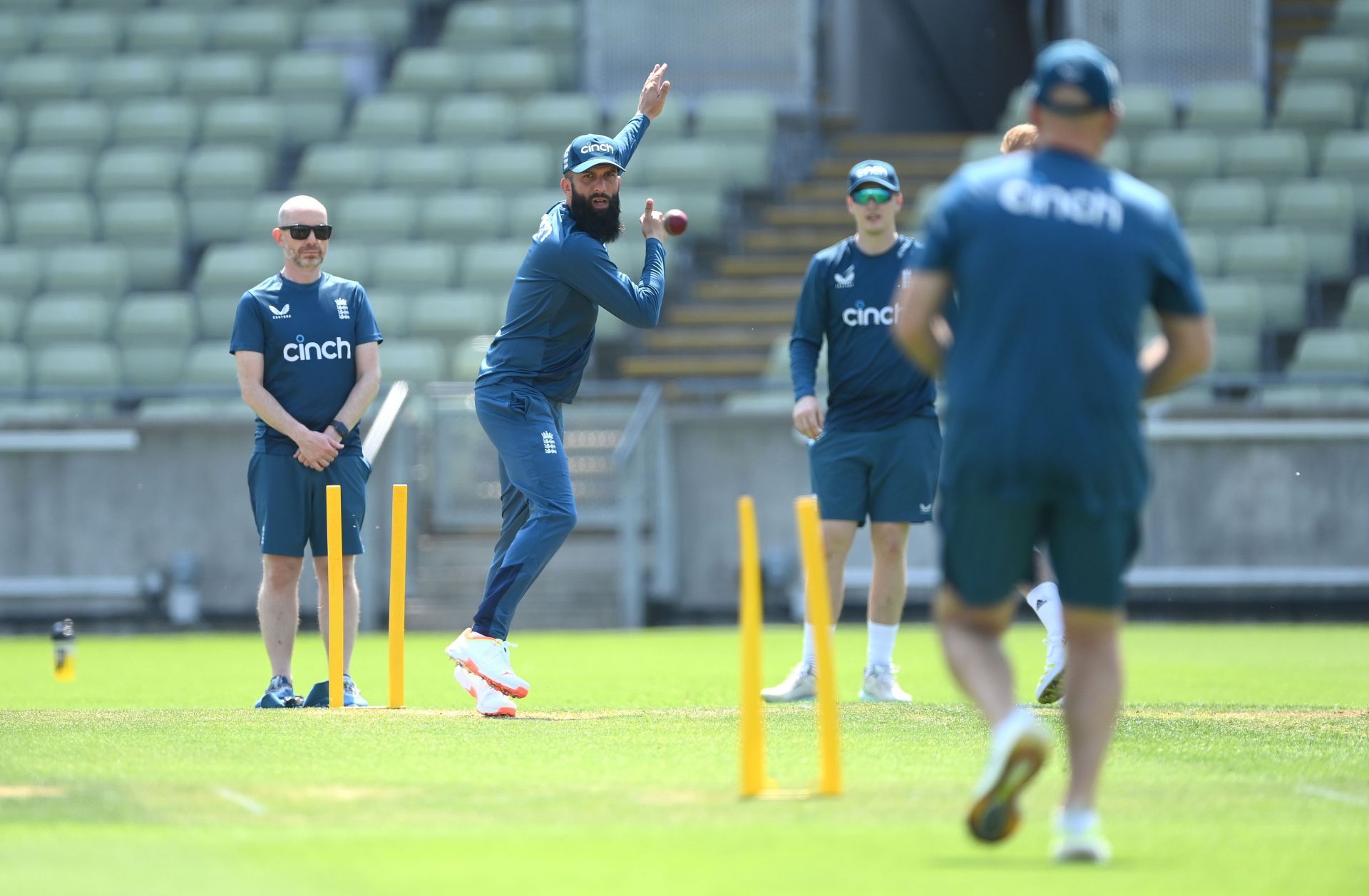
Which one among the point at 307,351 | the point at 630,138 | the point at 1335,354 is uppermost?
the point at 630,138

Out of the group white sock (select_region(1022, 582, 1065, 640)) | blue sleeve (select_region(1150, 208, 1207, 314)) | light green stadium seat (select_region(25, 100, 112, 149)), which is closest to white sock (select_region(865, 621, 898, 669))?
white sock (select_region(1022, 582, 1065, 640))

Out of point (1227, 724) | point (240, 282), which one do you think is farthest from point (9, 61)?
point (1227, 724)

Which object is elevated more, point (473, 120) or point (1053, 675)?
point (473, 120)

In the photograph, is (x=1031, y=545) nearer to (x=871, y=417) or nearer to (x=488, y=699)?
(x=488, y=699)

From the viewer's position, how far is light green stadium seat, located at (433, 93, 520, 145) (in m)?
20.0

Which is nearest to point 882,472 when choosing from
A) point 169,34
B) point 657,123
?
point 657,123

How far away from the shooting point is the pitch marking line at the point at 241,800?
5352 mm

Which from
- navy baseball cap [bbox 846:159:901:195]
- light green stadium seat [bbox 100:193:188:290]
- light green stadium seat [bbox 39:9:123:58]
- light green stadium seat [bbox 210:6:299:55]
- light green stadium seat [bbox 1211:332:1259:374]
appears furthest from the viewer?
light green stadium seat [bbox 39:9:123:58]

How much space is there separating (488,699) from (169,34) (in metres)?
16.0

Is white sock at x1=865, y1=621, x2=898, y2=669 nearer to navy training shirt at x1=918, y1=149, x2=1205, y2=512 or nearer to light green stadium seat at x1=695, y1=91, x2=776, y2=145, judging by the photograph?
navy training shirt at x1=918, y1=149, x2=1205, y2=512

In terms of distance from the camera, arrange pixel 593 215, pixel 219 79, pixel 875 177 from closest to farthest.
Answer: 1. pixel 593 215
2. pixel 875 177
3. pixel 219 79

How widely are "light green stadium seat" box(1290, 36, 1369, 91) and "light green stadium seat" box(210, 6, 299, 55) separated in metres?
10.7

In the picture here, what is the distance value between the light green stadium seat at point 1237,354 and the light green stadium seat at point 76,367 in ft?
30.9

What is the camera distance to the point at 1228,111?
1945cm
